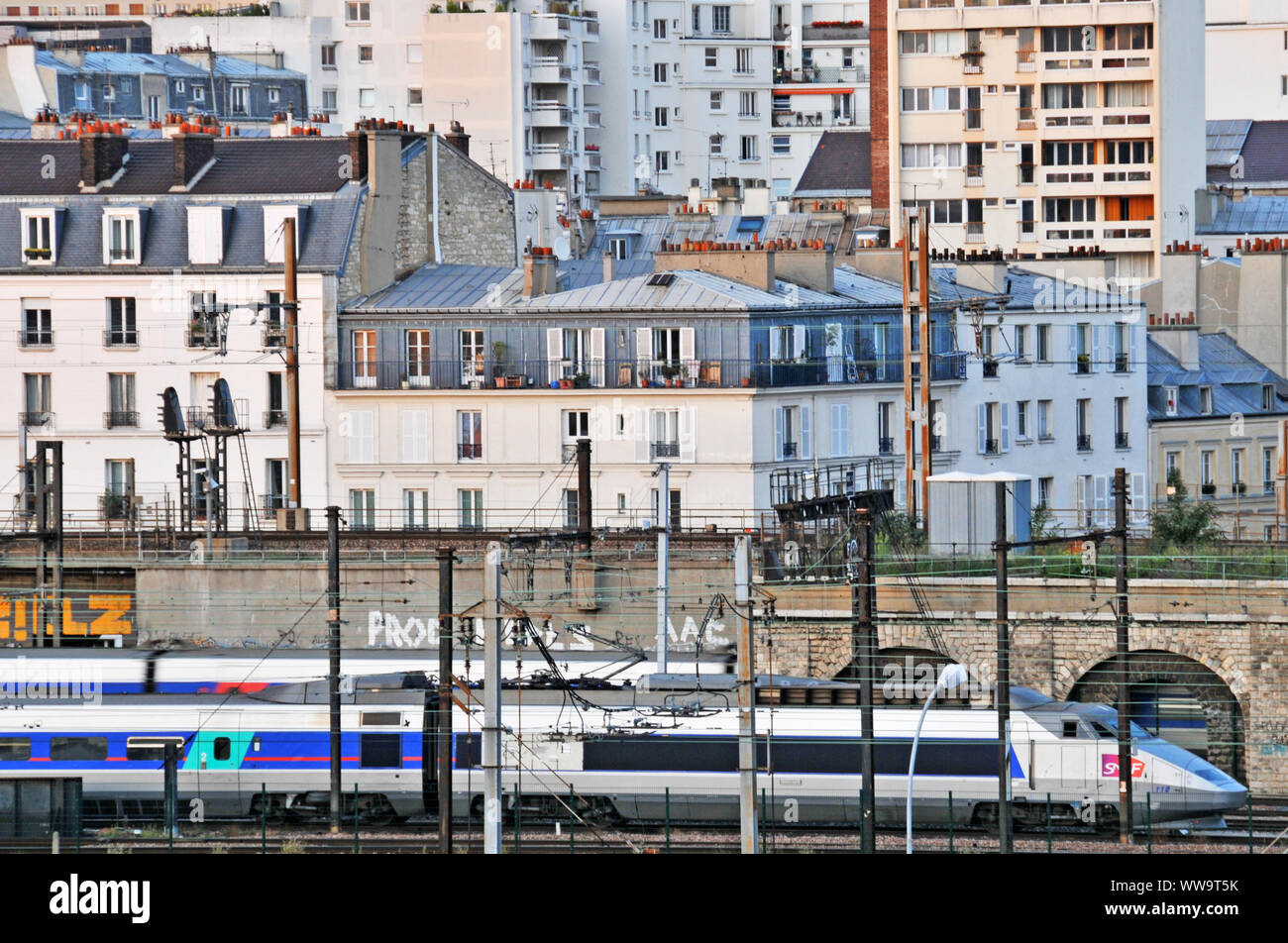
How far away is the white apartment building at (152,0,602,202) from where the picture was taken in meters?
90.1

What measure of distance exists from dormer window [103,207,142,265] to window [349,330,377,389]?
5460mm

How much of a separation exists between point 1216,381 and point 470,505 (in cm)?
2039

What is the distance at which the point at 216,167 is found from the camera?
53062 mm

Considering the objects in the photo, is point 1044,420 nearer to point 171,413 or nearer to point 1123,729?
point 171,413

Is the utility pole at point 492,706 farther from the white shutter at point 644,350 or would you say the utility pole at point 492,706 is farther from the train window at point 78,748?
the white shutter at point 644,350

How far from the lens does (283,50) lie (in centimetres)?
9994

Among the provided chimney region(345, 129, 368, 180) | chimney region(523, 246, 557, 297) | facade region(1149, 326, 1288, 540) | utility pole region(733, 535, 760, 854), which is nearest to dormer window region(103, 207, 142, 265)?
chimney region(345, 129, 368, 180)

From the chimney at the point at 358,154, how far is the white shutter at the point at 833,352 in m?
11.0

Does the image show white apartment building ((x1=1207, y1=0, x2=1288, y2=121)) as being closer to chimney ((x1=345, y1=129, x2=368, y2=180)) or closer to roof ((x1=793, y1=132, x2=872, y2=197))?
roof ((x1=793, y1=132, x2=872, y2=197))

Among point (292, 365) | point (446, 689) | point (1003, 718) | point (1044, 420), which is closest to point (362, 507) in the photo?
point (292, 365)

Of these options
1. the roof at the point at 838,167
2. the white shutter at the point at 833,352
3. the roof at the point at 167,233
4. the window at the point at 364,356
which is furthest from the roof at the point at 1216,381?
the roof at the point at 838,167

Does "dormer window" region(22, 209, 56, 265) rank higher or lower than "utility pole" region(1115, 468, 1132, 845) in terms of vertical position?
higher

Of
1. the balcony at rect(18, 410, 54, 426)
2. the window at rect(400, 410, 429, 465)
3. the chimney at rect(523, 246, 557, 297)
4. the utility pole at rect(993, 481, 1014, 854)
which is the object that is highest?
the chimney at rect(523, 246, 557, 297)
